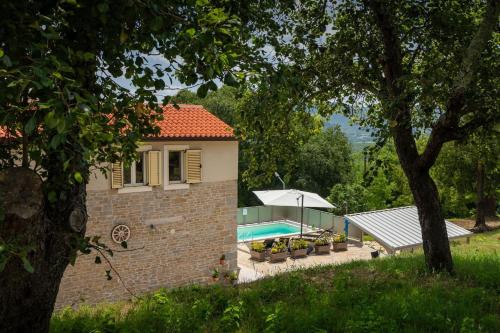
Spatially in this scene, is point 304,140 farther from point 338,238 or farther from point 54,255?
point 338,238

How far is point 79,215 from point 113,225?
1026cm

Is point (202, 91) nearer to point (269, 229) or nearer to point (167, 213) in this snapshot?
point (167, 213)

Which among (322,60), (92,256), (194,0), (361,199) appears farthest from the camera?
(361,199)

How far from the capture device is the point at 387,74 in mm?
7117

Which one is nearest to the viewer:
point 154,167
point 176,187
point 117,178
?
point 117,178

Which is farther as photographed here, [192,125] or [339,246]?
[339,246]

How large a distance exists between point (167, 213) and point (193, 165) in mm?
1789

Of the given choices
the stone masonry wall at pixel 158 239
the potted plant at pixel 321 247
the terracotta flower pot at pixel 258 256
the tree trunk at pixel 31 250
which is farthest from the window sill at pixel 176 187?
the tree trunk at pixel 31 250

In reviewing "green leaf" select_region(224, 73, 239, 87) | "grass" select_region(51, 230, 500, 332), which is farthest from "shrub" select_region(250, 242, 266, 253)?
"green leaf" select_region(224, 73, 239, 87)

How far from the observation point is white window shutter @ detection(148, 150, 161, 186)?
13961 millimetres

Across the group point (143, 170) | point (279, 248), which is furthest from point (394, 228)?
point (143, 170)

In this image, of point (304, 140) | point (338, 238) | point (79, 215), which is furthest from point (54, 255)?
point (338, 238)

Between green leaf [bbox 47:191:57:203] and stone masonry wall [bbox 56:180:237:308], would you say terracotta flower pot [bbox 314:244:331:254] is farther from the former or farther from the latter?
green leaf [bbox 47:191:57:203]

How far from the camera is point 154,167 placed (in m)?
14.0
